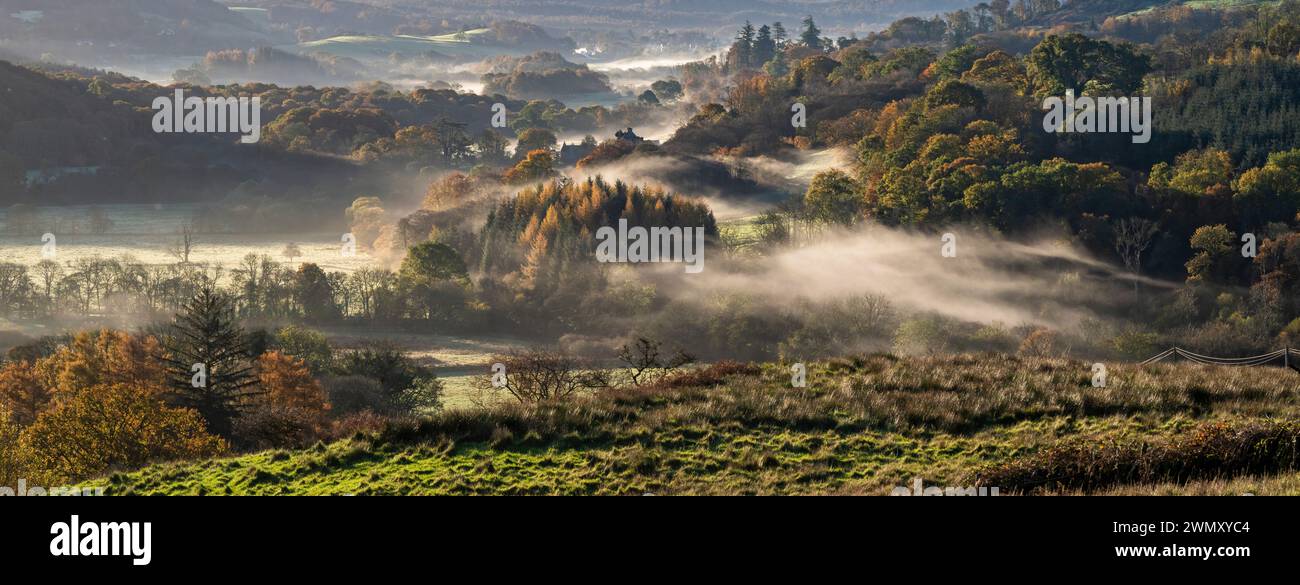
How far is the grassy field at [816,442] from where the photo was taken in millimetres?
23234

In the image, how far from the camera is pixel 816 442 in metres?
28.1

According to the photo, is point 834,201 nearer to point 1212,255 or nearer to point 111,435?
point 1212,255

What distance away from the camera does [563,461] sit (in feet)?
87.8

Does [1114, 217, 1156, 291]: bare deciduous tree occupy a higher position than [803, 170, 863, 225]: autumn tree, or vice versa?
[803, 170, 863, 225]: autumn tree

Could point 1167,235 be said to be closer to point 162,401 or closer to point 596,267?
point 596,267

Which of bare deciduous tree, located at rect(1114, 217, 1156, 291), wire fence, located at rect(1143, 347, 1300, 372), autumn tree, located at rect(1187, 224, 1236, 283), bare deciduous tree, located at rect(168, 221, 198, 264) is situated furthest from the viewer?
bare deciduous tree, located at rect(168, 221, 198, 264)

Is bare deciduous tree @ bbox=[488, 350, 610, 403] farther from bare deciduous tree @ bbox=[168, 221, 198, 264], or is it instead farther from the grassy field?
bare deciduous tree @ bbox=[168, 221, 198, 264]

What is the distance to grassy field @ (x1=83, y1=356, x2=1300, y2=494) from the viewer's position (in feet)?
76.2

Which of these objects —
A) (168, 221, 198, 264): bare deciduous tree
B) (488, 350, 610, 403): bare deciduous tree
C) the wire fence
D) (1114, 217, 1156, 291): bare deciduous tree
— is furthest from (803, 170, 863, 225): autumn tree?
(168, 221, 198, 264): bare deciduous tree

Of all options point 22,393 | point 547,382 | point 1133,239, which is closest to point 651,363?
point 547,382

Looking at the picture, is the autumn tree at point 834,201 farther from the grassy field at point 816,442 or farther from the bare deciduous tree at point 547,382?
the grassy field at point 816,442

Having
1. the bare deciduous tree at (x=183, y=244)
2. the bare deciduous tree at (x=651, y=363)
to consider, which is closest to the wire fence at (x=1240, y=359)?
the bare deciduous tree at (x=651, y=363)

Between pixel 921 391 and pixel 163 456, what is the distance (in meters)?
24.7
